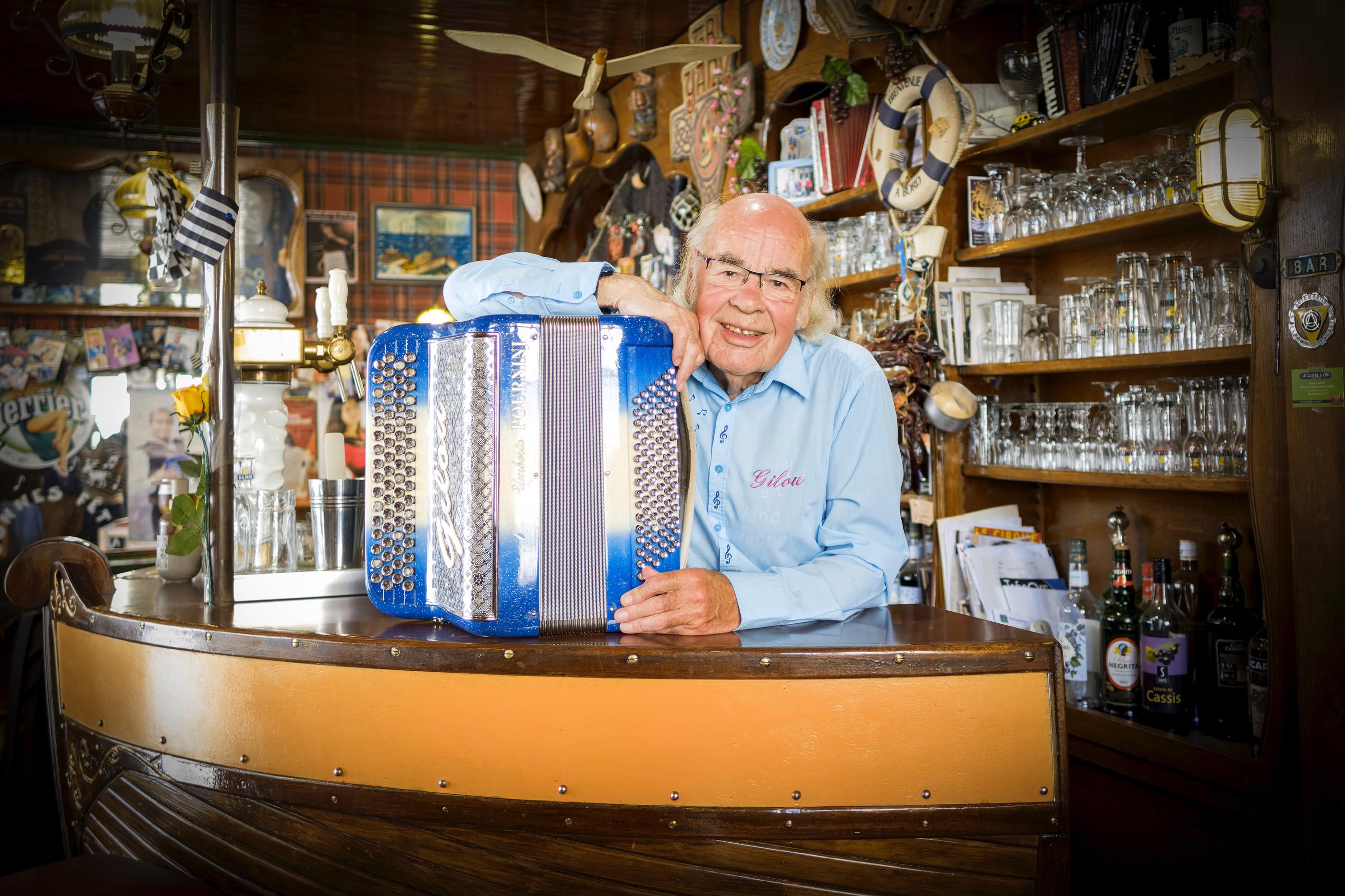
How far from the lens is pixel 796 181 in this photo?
386 cm

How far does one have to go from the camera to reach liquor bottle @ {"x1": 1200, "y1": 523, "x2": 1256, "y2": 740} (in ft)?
8.26

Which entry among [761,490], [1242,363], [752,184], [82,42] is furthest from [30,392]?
[1242,363]

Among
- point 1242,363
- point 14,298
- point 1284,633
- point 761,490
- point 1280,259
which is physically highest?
point 14,298

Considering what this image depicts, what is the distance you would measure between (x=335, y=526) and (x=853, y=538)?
1065mm

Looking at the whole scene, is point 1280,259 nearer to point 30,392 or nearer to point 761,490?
point 761,490

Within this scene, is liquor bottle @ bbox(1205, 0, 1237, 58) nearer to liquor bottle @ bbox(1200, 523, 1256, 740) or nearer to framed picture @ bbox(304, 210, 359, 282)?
liquor bottle @ bbox(1200, 523, 1256, 740)

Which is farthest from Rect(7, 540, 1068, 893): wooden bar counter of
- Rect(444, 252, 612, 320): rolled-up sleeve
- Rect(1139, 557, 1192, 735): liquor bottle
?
Rect(1139, 557, 1192, 735): liquor bottle

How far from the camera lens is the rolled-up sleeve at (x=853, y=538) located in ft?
5.56

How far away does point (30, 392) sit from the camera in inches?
242

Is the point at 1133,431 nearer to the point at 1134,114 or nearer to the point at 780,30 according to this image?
the point at 1134,114

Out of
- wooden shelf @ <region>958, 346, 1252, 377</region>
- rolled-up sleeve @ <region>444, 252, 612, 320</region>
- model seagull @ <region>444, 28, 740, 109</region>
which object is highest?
model seagull @ <region>444, 28, 740, 109</region>

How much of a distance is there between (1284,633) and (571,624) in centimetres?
164

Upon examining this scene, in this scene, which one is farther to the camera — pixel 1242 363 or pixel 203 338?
pixel 1242 363

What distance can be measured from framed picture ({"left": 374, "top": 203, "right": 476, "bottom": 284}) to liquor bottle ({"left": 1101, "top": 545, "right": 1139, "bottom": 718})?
16.8 ft
